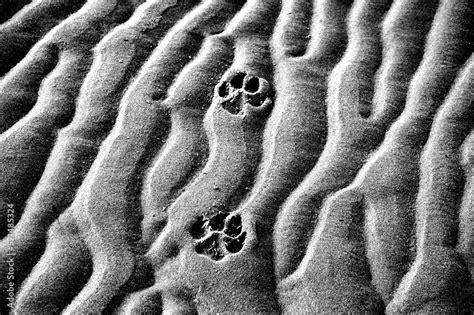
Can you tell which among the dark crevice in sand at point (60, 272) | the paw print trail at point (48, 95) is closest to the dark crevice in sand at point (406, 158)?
the dark crevice in sand at point (60, 272)

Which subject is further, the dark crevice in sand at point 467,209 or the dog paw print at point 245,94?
the dog paw print at point 245,94

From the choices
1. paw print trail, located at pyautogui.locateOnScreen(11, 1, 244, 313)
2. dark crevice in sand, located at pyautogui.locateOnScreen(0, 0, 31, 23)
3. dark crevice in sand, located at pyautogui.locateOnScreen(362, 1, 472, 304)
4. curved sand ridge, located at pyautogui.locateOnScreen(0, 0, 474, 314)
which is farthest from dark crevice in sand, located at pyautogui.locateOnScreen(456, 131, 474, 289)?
dark crevice in sand, located at pyautogui.locateOnScreen(0, 0, 31, 23)

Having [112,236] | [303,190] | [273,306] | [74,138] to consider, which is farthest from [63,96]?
[273,306]

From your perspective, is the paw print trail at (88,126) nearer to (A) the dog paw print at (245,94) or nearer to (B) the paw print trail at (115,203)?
(B) the paw print trail at (115,203)

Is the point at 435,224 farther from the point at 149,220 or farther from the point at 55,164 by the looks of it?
the point at 55,164

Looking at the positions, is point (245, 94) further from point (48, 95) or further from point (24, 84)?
point (24, 84)

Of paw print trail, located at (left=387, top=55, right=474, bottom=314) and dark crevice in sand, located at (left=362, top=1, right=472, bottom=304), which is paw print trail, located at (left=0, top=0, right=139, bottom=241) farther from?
paw print trail, located at (left=387, top=55, right=474, bottom=314)
